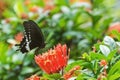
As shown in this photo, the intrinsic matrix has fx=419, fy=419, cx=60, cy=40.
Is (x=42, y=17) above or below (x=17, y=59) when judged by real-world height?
above

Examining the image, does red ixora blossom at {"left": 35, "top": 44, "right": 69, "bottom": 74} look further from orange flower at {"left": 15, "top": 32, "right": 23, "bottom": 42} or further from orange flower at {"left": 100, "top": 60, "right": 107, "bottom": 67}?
orange flower at {"left": 15, "top": 32, "right": 23, "bottom": 42}

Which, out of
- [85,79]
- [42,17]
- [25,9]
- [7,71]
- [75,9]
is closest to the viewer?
[85,79]

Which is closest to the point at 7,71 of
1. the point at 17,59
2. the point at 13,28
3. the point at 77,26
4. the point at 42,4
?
the point at 17,59

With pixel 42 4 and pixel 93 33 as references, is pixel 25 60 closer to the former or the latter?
→ pixel 93 33

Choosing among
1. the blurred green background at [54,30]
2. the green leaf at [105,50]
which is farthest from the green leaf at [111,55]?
the blurred green background at [54,30]

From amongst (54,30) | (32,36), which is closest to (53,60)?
(32,36)

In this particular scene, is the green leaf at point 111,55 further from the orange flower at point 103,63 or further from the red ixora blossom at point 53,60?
the red ixora blossom at point 53,60

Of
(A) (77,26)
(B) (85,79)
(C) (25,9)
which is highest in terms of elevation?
Answer: (C) (25,9)

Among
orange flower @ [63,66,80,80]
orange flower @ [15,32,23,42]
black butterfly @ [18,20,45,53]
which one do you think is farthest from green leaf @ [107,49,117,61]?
orange flower @ [15,32,23,42]
